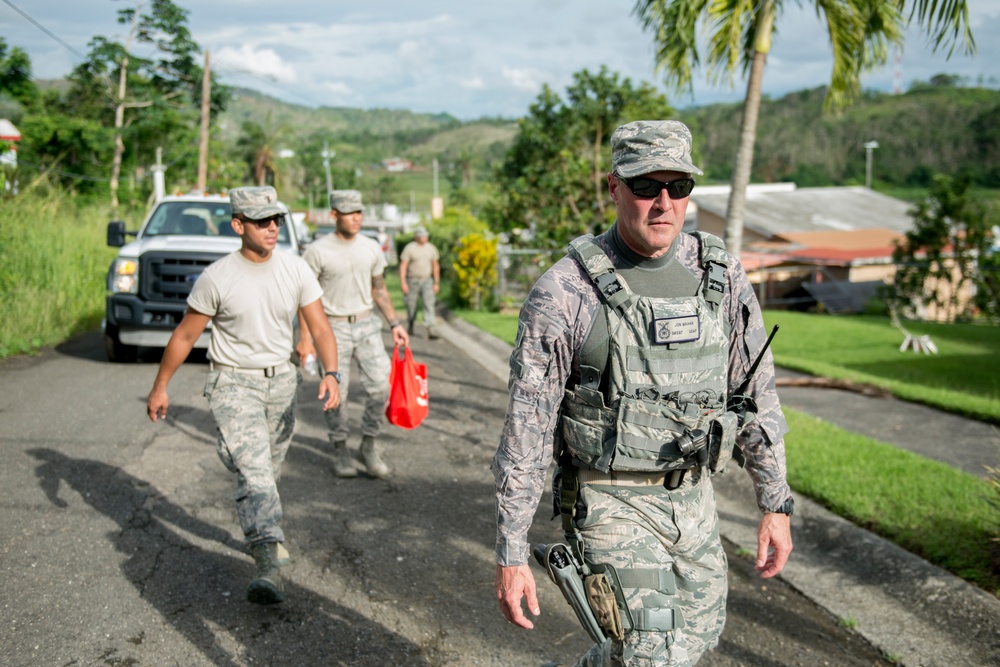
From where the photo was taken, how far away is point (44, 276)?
13.5m

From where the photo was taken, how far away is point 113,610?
418 cm

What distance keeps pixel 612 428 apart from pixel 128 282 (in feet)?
31.7

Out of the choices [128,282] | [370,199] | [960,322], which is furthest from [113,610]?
[370,199]

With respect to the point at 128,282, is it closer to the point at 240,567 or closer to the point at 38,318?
the point at 38,318

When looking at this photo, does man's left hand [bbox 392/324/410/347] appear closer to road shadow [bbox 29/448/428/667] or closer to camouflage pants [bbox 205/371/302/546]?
camouflage pants [bbox 205/371/302/546]

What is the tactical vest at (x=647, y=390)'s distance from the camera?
2.66 m

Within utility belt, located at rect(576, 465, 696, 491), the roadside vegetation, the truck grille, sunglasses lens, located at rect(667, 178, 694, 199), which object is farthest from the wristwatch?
the truck grille

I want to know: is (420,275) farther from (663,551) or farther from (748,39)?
(663,551)

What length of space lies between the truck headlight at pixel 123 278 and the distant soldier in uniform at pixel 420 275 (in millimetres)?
4753

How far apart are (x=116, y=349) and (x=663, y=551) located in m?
9.90

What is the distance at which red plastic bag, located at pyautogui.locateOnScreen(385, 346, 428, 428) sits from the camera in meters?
6.41

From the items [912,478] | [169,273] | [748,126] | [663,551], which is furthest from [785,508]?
[169,273]

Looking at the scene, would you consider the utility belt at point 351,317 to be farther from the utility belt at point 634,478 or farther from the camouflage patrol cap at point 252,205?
the utility belt at point 634,478

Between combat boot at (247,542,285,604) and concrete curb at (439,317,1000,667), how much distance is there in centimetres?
273
